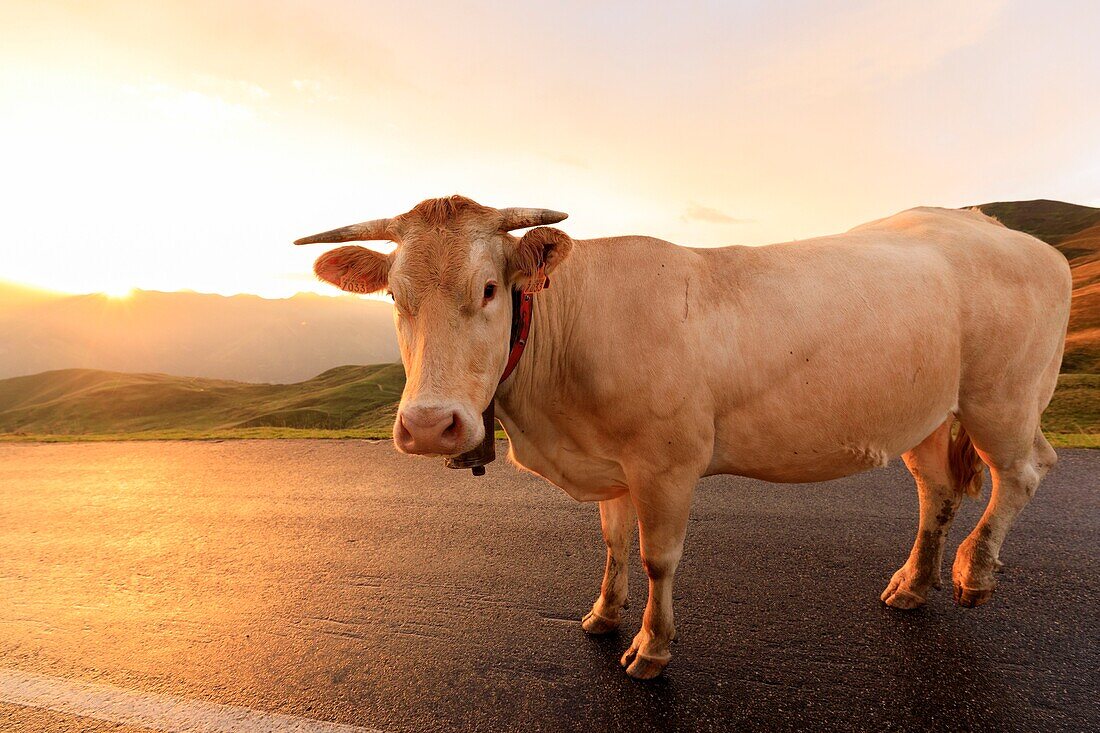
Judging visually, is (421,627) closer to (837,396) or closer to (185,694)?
(185,694)

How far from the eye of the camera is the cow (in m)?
2.88

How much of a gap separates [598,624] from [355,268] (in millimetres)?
2668

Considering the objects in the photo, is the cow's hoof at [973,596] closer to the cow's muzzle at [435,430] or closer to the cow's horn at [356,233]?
the cow's muzzle at [435,430]

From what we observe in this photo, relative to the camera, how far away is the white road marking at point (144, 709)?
112 inches

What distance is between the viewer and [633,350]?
3.16 m

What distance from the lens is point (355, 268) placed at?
3172mm

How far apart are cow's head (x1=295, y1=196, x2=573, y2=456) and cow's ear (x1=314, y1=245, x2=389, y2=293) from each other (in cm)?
2

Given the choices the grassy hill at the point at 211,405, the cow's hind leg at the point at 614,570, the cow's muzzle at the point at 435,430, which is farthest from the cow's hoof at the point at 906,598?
the grassy hill at the point at 211,405

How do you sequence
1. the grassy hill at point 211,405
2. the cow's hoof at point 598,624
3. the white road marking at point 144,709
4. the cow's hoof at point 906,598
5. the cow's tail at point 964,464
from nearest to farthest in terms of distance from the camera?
the white road marking at point 144,709 < the cow's hoof at point 598,624 < the cow's hoof at point 906,598 < the cow's tail at point 964,464 < the grassy hill at point 211,405

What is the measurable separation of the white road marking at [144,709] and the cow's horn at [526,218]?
265cm

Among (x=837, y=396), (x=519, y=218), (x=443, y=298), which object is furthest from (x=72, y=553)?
(x=837, y=396)

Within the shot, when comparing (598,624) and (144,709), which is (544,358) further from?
(144,709)

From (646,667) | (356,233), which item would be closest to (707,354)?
(646,667)

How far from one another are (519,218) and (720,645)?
2.77 m
